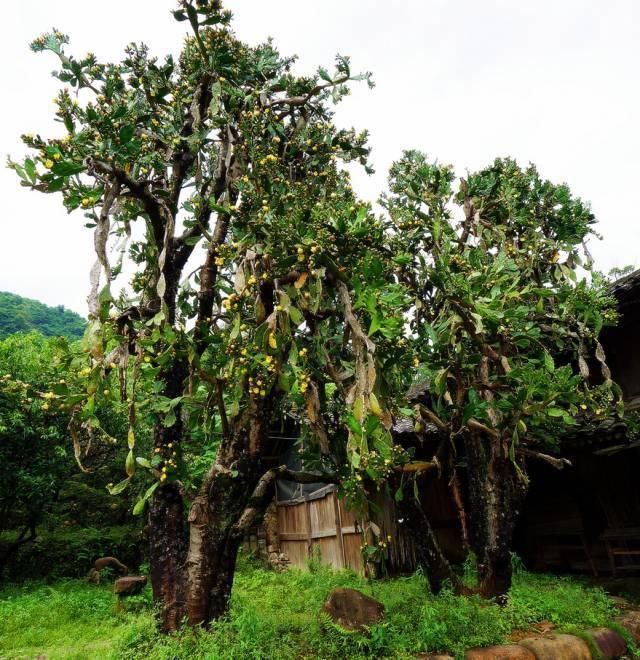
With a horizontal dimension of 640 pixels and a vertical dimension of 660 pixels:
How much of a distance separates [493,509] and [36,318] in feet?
102

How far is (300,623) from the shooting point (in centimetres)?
551

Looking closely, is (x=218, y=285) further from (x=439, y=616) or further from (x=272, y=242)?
(x=439, y=616)

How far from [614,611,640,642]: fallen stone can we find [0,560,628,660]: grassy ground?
0.48 feet

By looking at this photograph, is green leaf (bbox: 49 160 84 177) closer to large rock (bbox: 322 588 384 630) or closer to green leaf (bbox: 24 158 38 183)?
green leaf (bbox: 24 158 38 183)

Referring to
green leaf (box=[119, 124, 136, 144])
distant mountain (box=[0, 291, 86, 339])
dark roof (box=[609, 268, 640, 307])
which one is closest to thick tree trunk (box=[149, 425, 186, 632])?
green leaf (box=[119, 124, 136, 144])

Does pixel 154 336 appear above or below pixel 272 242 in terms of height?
below

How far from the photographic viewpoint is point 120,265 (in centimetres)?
559

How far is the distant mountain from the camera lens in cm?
2794

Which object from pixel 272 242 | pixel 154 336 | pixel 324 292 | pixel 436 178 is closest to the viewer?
pixel 154 336

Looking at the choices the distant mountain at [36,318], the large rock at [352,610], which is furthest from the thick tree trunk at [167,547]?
the distant mountain at [36,318]

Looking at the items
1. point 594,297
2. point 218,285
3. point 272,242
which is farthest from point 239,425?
point 594,297

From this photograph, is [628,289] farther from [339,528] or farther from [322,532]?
[322,532]

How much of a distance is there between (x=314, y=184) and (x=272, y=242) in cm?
136

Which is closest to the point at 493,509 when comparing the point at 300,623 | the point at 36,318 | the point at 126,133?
the point at 300,623
